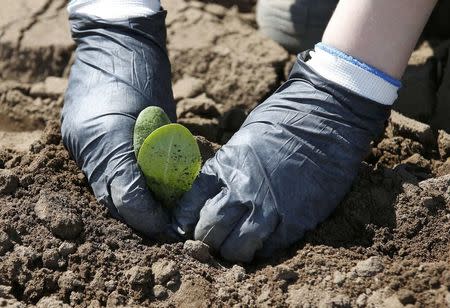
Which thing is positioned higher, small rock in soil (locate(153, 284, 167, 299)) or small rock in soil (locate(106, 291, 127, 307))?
small rock in soil (locate(153, 284, 167, 299))

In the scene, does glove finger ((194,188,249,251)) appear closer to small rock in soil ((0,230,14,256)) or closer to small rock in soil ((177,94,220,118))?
small rock in soil ((0,230,14,256))

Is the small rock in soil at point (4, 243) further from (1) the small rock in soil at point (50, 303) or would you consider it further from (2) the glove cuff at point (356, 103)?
(2) the glove cuff at point (356, 103)

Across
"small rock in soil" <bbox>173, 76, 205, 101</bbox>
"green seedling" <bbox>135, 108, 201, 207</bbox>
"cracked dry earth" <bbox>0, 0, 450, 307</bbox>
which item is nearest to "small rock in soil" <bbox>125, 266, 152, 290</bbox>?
"cracked dry earth" <bbox>0, 0, 450, 307</bbox>

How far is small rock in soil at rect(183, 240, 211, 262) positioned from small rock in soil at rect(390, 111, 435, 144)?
847 mm

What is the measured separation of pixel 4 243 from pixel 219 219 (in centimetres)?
56

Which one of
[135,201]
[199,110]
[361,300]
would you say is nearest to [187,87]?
[199,110]

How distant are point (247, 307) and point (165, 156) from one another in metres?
0.45

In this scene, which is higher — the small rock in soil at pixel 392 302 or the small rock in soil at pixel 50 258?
the small rock in soil at pixel 392 302

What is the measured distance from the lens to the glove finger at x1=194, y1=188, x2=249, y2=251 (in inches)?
80.0

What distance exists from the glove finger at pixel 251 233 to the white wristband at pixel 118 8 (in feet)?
2.67

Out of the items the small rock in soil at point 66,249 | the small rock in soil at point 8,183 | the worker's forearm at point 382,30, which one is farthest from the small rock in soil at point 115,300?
the worker's forearm at point 382,30

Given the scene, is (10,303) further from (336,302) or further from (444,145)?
(444,145)

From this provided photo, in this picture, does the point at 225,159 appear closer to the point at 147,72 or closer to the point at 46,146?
the point at 147,72

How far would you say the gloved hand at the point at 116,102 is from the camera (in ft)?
6.85
